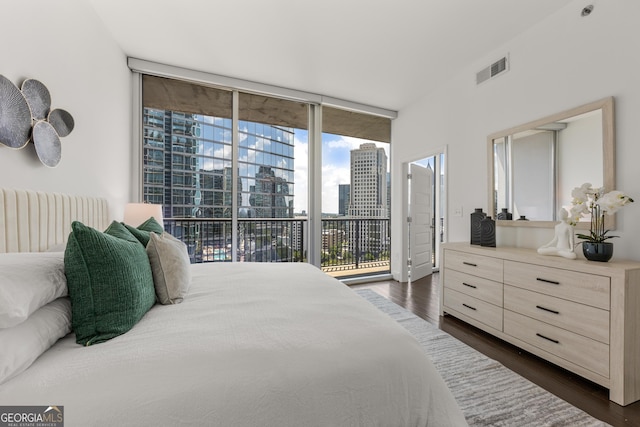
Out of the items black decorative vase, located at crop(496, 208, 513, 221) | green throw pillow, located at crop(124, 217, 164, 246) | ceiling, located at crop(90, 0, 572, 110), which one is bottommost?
green throw pillow, located at crop(124, 217, 164, 246)

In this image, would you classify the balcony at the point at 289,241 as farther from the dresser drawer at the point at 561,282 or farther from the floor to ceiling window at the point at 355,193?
the dresser drawer at the point at 561,282

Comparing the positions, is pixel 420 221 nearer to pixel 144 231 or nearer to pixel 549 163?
pixel 549 163

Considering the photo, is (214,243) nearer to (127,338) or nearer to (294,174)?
(294,174)

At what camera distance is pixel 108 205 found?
2.38 metres

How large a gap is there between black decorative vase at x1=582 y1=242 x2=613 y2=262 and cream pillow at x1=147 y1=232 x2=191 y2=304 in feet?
8.16

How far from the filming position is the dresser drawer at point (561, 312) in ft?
5.03

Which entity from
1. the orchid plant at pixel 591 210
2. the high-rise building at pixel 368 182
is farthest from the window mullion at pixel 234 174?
the orchid plant at pixel 591 210

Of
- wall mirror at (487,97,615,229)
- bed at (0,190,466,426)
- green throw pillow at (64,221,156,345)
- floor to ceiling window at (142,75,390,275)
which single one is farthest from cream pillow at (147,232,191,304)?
wall mirror at (487,97,615,229)

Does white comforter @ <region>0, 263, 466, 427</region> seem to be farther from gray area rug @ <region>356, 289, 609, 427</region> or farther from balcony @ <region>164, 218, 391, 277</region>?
balcony @ <region>164, 218, 391, 277</region>

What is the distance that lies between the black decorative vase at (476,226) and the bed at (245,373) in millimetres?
1954

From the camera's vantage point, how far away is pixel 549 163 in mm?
2225

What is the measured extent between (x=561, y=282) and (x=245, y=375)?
6.80 ft

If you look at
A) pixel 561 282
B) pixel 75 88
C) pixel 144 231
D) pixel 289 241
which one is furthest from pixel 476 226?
pixel 75 88

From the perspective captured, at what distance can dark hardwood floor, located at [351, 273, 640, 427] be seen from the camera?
141 cm
